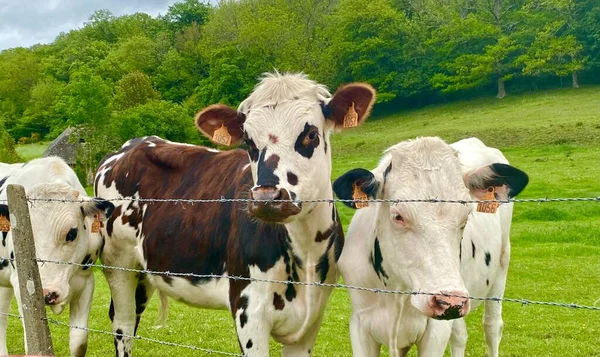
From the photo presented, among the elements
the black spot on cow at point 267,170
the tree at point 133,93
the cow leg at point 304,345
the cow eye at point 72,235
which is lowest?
the cow leg at point 304,345

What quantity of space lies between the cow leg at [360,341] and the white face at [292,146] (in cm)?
85

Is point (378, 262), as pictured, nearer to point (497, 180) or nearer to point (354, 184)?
point (354, 184)

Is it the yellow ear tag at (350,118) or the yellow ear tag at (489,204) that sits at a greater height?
the yellow ear tag at (350,118)

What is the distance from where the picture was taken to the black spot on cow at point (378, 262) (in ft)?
13.0

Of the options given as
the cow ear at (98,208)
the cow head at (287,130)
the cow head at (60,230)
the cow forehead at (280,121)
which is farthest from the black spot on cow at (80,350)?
the cow forehead at (280,121)

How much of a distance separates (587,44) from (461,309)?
5824 centimetres

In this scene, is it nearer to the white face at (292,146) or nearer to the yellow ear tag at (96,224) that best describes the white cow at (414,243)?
the white face at (292,146)

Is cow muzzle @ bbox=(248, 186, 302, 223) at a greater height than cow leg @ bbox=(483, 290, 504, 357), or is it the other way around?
cow muzzle @ bbox=(248, 186, 302, 223)

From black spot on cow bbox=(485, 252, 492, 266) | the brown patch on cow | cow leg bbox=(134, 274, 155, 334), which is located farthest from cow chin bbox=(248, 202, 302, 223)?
cow leg bbox=(134, 274, 155, 334)

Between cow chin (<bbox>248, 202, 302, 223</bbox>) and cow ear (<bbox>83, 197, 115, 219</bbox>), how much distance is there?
2.58 meters

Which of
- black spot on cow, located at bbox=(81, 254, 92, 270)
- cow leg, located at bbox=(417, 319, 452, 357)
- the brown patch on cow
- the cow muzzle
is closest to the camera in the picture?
the cow muzzle

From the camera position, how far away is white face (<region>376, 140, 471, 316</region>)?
327cm

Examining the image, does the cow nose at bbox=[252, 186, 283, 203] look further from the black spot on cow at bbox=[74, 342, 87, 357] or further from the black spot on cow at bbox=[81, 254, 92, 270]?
the black spot on cow at bbox=[74, 342, 87, 357]

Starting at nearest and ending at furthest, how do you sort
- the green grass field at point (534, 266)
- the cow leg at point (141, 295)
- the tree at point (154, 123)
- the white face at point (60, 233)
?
the white face at point (60, 233) < the cow leg at point (141, 295) < the green grass field at point (534, 266) < the tree at point (154, 123)
